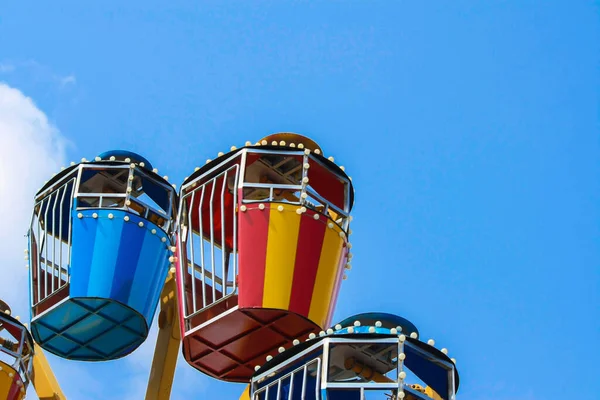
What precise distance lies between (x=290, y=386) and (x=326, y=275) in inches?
80.8

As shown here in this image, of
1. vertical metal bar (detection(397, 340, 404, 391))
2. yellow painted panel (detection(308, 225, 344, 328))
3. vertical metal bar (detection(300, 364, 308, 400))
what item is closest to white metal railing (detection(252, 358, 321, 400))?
vertical metal bar (detection(300, 364, 308, 400))

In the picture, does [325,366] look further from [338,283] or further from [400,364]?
[338,283]

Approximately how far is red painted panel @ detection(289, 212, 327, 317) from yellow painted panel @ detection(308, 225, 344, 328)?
75 millimetres

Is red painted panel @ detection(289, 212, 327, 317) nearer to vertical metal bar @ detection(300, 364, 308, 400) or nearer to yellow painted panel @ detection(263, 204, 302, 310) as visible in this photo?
yellow painted panel @ detection(263, 204, 302, 310)

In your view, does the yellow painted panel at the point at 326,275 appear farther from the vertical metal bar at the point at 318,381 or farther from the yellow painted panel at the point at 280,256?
the vertical metal bar at the point at 318,381

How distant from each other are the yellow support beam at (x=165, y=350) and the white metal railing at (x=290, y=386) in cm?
313

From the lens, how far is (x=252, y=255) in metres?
17.2

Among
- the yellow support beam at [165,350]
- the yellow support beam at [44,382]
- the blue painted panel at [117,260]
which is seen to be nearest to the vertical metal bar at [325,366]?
the blue painted panel at [117,260]

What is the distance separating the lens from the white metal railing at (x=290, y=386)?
51.8 ft

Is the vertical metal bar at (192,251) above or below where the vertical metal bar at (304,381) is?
above

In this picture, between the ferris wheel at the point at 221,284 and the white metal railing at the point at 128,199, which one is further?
the white metal railing at the point at 128,199

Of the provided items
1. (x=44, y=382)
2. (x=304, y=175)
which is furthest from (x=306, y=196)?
(x=44, y=382)

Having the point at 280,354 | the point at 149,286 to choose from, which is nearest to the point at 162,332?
the point at 149,286

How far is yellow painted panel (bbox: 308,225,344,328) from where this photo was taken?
17312mm
